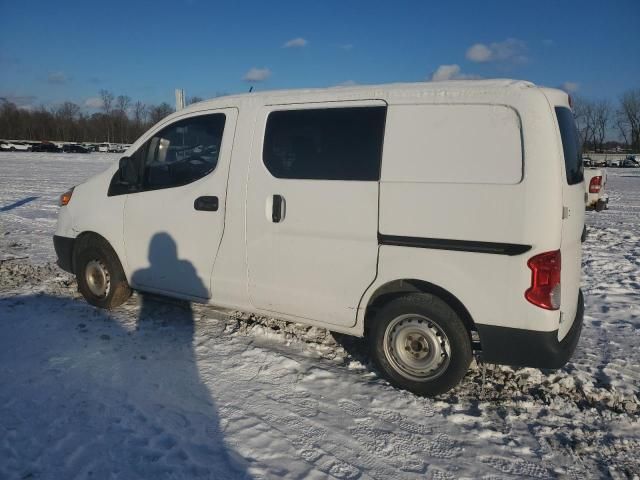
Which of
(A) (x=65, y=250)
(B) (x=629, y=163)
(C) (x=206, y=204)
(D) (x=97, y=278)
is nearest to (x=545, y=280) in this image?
(C) (x=206, y=204)

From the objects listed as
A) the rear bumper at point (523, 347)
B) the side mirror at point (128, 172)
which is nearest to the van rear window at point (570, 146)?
the rear bumper at point (523, 347)

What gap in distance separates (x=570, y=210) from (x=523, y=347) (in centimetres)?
97

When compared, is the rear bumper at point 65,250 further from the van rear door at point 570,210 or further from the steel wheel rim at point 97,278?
the van rear door at point 570,210

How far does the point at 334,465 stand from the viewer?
2.80 metres

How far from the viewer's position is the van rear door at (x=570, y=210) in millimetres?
3074

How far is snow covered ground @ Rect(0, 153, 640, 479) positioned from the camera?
280cm

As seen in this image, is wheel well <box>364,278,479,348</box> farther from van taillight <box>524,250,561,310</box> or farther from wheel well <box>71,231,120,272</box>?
wheel well <box>71,231,120,272</box>

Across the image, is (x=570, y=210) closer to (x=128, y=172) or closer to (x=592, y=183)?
(x=592, y=183)

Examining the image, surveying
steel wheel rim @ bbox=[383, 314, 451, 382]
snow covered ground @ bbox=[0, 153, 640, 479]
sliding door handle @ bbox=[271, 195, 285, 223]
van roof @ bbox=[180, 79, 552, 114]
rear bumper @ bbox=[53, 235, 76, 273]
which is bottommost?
snow covered ground @ bbox=[0, 153, 640, 479]

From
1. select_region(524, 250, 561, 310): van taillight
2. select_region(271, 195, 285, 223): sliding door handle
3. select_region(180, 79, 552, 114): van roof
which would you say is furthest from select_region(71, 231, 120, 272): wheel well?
select_region(524, 250, 561, 310): van taillight

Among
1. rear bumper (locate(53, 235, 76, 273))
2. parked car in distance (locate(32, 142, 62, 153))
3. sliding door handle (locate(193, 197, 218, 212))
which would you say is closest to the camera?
sliding door handle (locate(193, 197, 218, 212))

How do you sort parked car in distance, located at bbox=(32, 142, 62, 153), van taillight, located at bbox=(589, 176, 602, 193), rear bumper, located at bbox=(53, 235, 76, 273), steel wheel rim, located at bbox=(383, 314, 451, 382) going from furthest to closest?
parked car in distance, located at bbox=(32, 142, 62, 153) < rear bumper, located at bbox=(53, 235, 76, 273) < van taillight, located at bbox=(589, 176, 602, 193) < steel wheel rim, located at bbox=(383, 314, 451, 382)

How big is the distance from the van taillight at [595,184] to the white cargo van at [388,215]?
0.56m

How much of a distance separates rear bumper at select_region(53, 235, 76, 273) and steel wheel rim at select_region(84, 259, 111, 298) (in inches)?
10.7
